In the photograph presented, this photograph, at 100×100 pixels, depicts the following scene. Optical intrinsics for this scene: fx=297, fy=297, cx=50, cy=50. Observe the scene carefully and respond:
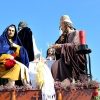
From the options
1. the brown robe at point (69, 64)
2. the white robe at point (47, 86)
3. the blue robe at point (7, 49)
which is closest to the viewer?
the white robe at point (47, 86)

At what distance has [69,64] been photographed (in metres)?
5.39

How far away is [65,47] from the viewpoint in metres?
5.52

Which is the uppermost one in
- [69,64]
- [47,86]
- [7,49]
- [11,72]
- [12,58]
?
[7,49]

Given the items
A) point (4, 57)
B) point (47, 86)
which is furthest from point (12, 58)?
point (47, 86)

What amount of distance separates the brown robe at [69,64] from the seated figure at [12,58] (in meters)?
0.60

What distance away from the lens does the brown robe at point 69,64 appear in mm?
5340

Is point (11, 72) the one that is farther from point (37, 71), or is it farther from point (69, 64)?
point (69, 64)

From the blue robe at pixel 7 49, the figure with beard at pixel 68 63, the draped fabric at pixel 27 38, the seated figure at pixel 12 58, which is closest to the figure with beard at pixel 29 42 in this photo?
the draped fabric at pixel 27 38

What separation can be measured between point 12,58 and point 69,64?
1034 mm

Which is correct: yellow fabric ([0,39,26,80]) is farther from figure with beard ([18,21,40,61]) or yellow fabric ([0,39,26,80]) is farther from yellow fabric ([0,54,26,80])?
figure with beard ([18,21,40,61])

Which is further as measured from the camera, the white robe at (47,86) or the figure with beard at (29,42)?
the figure with beard at (29,42)

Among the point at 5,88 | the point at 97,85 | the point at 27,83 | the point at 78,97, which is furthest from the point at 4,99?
the point at 97,85

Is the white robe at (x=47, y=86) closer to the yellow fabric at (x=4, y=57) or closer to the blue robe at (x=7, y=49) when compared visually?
the blue robe at (x=7, y=49)

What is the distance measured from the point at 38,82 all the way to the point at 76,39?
1380mm
